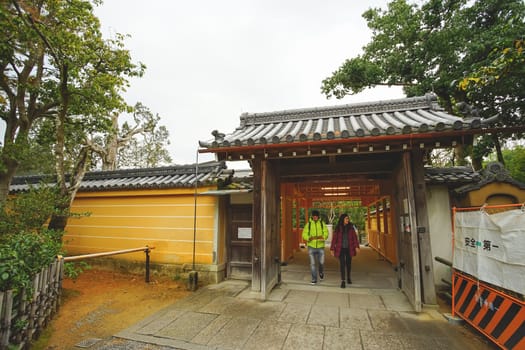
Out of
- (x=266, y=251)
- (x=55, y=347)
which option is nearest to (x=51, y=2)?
(x=55, y=347)

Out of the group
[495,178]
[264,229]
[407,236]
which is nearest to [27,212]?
[264,229]

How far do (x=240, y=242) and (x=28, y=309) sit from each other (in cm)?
448

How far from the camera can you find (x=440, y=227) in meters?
6.00

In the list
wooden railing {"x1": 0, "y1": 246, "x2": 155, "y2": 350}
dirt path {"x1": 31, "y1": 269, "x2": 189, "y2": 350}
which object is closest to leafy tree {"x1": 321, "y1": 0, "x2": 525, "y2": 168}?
dirt path {"x1": 31, "y1": 269, "x2": 189, "y2": 350}

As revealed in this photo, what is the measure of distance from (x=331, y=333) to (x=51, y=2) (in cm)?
894

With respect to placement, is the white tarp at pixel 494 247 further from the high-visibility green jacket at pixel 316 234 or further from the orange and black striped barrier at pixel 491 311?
the high-visibility green jacket at pixel 316 234

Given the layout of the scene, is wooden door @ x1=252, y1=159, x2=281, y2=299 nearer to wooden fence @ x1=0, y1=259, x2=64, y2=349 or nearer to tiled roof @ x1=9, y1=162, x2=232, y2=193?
tiled roof @ x1=9, y1=162, x2=232, y2=193

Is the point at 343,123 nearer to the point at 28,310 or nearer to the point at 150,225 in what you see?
the point at 150,225

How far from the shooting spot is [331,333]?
144 inches

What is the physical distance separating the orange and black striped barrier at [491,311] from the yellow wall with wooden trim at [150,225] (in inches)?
207

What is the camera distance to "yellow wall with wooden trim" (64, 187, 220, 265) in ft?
22.2

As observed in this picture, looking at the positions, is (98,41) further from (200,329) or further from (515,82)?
Answer: (515,82)

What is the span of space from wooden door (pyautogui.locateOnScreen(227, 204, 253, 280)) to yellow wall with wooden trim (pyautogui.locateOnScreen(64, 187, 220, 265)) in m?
0.41

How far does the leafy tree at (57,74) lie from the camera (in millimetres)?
5348
